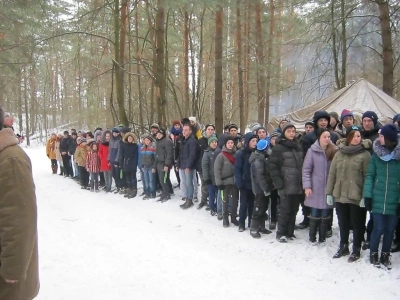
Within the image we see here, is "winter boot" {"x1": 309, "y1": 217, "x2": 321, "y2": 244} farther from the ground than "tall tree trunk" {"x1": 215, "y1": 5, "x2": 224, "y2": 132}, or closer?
closer

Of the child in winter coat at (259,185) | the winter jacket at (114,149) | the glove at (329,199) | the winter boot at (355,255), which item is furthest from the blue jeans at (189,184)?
the winter boot at (355,255)

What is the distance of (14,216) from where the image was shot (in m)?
2.24

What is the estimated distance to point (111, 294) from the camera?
13.6 feet

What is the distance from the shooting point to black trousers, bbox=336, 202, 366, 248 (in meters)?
5.15

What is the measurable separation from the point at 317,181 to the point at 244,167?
4.86 feet

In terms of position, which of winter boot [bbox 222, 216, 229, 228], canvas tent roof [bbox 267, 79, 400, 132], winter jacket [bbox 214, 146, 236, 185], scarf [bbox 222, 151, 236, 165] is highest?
canvas tent roof [bbox 267, 79, 400, 132]

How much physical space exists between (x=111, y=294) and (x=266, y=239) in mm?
3052

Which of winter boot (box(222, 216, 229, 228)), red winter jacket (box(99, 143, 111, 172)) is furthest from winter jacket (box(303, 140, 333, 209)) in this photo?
red winter jacket (box(99, 143, 111, 172))

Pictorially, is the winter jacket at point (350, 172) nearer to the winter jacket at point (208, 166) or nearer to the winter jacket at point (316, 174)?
the winter jacket at point (316, 174)

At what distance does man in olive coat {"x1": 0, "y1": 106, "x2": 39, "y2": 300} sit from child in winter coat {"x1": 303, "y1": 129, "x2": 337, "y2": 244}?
178 inches

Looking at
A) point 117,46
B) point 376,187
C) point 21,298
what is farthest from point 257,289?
point 117,46

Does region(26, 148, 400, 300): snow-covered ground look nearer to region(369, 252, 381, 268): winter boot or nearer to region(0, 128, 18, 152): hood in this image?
region(369, 252, 381, 268): winter boot

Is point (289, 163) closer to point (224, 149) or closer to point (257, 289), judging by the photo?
point (224, 149)

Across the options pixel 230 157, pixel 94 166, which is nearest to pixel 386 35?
pixel 230 157
